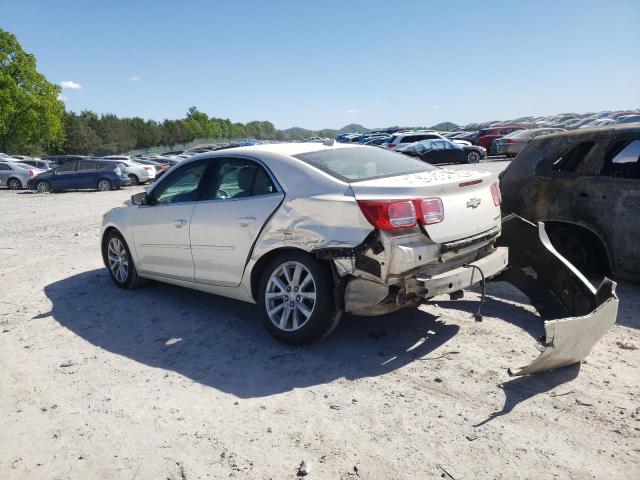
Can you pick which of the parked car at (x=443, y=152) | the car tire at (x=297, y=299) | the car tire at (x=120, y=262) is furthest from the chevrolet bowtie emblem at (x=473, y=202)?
the parked car at (x=443, y=152)

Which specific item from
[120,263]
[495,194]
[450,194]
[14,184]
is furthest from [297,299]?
[14,184]

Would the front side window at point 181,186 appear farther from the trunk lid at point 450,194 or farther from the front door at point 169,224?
the trunk lid at point 450,194

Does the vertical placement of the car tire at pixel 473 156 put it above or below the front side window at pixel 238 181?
below

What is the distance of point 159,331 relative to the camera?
4.80 m

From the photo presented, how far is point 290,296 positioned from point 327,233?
0.66 m

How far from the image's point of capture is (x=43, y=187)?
76.9 feet

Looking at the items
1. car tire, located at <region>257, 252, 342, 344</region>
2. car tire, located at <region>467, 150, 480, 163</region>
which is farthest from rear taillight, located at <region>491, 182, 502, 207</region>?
car tire, located at <region>467, 150, 480, 163</region>

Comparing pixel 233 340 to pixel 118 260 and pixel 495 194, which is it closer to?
pixel 118 260

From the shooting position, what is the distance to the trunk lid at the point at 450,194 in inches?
149

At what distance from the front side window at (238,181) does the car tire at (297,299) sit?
0.67 meters

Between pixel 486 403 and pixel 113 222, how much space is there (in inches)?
185

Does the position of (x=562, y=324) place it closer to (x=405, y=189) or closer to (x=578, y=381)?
(x=578, y=381)

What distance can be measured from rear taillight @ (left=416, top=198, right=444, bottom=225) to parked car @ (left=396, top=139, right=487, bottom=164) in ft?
79.1

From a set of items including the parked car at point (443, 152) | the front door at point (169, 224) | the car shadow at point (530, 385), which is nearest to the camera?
the car shadow at point (530, 385)
